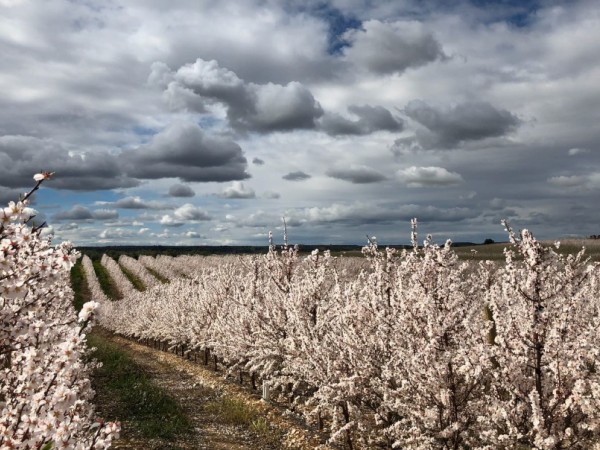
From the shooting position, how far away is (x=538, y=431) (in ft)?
27.1

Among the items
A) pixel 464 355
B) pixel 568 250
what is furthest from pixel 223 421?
pixel 568 250

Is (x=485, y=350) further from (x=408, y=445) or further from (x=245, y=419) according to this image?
(x=245, y=419)

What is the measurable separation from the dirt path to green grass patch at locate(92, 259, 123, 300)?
61259 millimetres

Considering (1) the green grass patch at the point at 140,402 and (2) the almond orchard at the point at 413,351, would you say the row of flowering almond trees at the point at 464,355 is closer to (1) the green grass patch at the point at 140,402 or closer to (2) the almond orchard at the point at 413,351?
(2) the almond orchard at the point at 413,351

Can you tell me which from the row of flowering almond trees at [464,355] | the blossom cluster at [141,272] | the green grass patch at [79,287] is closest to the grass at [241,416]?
the row of flowering almond trees at [464,355]

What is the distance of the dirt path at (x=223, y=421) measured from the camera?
1600cm

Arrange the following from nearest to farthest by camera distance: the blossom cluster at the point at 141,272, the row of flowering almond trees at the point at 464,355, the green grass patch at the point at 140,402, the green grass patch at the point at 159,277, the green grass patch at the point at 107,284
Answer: the row of flowering almond trees at the point at 464,355 < the green grass patch at the point at 140,402 < the green grass patch at the point at 107,284 < the blossom cluster at the point at 141,272 < the green grass patch at the point at 159,277

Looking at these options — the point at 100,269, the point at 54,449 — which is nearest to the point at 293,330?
the point at 54,449

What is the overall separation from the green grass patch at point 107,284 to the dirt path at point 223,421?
61259 millimetres

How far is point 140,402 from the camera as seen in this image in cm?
2170

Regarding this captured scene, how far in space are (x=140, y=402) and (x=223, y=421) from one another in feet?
15.2

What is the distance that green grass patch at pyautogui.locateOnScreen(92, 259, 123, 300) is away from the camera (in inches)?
3360

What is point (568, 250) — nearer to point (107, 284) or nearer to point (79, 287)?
point (107, 284)

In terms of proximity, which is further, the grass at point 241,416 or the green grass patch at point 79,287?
the green grass patch at point 79,287
